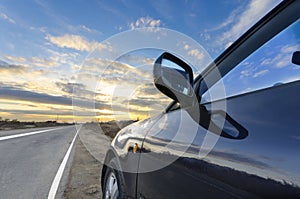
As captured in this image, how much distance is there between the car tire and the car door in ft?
2.29

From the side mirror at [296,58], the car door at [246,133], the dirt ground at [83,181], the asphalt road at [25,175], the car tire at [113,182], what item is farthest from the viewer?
the dirt ground at [83,181]

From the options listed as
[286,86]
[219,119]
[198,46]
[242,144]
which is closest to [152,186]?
[219,119]

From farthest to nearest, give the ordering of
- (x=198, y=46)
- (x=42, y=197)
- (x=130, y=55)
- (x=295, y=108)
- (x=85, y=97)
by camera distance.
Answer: (x=42, y=197), (x=85, y=97), (x=130, y=55), (x=198, y=46), (x=295, y=108)

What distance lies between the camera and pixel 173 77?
5.12 feet

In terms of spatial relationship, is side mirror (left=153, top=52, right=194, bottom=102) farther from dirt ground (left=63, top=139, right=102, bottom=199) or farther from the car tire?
dirt ground (left=63, top=139, right=102, bottom=199)

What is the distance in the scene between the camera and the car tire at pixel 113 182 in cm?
258

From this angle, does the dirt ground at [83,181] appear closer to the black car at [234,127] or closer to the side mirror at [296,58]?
the black car at [234,127]

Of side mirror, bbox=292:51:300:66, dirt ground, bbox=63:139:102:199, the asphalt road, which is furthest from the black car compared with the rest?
the asphalt road

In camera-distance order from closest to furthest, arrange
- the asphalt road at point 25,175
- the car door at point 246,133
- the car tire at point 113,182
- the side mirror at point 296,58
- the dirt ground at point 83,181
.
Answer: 1. the car door at point 246,133
2. the side mirror at point 296,58
3. the car tire at point 113,182
4. the asphalt road at point 25,175
5. the dirt ground at point 83,181

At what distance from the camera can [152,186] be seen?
1789 millimetres

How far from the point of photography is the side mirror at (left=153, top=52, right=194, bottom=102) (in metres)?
1.52

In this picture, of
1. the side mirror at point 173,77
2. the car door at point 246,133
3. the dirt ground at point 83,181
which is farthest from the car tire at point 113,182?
the dirt ground at point 83,181

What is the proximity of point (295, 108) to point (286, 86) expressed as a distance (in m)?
0.17

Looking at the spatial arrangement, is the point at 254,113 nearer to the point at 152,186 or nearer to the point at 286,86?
the point at 286,86
